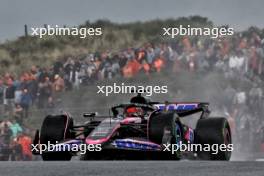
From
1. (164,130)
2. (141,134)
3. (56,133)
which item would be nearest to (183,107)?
(141,134)

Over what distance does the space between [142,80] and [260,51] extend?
4.83 meters

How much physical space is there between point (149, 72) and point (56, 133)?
14983 millimetres

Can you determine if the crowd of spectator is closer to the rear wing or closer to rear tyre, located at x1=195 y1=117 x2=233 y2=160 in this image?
Answer: the rear wing

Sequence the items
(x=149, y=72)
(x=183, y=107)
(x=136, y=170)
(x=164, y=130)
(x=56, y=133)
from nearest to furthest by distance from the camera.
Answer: (x=136, y=170)
(x=164, y=130)
(x=56, y=133)
(x=183, y=107)
(x=149, y=72)

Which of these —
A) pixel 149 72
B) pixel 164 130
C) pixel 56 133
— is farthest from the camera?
pixel 149 72

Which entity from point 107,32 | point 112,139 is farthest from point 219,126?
point 107,32

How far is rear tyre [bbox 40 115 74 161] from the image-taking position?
18438 millimetres

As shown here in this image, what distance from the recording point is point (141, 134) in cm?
1830

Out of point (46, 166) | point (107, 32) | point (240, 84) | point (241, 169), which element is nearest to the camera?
point (241, 169)

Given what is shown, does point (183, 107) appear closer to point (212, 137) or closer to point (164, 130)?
point (212, 137)

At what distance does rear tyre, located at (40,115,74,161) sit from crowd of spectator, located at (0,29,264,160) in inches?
370

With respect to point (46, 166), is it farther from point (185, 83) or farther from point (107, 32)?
point (107, 32)

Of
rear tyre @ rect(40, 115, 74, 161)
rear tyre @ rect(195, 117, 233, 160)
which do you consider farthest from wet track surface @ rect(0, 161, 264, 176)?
rear tyre @ rect(40, 115, 74, 161)

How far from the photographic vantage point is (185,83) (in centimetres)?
3494
